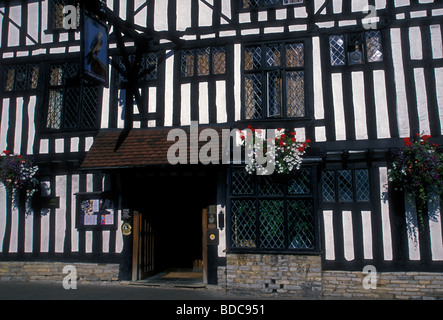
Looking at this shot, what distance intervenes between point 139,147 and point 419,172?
536cm

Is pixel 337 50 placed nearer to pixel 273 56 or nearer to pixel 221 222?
pixel 273 56

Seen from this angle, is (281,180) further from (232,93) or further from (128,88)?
(128,88)

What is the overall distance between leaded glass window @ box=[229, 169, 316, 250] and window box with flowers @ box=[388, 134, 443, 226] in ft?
5.35

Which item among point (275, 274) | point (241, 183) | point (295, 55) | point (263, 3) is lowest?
point (275, 274)

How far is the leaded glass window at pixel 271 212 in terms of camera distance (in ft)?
24.2

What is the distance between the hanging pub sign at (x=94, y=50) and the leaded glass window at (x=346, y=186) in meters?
4.83

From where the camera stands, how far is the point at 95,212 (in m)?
8.32

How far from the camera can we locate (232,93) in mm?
8141

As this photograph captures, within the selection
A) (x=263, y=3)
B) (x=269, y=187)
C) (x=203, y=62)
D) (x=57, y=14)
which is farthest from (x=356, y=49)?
(x=57, y=14)

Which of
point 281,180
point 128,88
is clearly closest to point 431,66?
point 281,180

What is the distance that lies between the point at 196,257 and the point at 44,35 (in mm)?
6533

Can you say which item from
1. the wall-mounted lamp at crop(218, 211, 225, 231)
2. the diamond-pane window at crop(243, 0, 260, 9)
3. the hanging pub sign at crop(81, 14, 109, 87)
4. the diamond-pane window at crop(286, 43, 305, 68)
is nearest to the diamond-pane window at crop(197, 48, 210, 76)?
the diamond-pane window at crop(243, 0, 260, 9)

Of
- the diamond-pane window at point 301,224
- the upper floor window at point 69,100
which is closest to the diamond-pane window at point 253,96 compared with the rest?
the diamond-pane window at point 301,224

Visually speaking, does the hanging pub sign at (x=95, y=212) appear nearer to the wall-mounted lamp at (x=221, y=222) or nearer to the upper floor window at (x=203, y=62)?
the wall-mounted lamp at (x=221, y=222)
